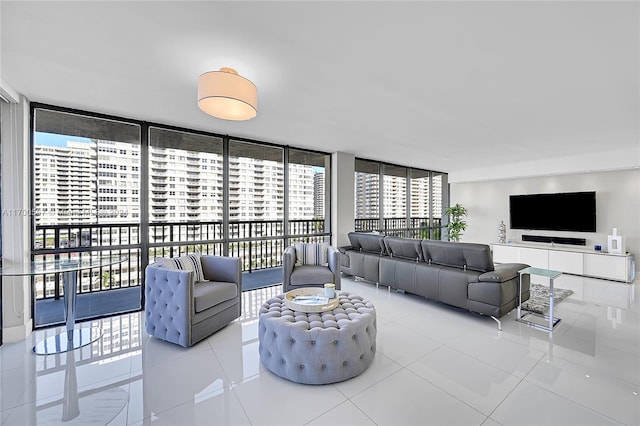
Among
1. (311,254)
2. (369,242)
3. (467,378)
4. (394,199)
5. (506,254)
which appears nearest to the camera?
(467,378)

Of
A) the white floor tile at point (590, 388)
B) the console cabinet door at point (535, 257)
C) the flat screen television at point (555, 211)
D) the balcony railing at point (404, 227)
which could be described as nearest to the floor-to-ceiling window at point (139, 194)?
the balcony railing at point (404, 227)

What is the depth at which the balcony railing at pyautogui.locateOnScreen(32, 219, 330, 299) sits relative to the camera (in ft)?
10.4

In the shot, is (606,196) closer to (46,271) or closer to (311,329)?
(311,329)

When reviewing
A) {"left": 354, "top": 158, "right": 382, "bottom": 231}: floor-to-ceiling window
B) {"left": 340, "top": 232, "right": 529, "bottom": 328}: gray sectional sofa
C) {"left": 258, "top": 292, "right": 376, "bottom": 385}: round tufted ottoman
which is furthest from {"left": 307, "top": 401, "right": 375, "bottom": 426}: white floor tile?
{"left": 354, "top": 158, "right": 382, "bottom": 231}: floor-to-ceiling window

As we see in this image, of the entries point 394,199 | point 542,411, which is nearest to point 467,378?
point 542,411

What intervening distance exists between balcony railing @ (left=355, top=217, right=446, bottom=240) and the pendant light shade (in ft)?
14.7

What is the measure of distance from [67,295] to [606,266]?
8446mm

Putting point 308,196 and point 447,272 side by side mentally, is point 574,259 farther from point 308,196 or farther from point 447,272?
point 308,196

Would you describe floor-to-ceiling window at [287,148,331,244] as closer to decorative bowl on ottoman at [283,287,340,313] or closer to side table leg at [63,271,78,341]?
decorative bowl on ottoman at [283,287,340,313]

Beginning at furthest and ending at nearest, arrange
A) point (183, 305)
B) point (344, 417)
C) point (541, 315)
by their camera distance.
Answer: point (541, 315) < point (183, 305) < point (344, 417)

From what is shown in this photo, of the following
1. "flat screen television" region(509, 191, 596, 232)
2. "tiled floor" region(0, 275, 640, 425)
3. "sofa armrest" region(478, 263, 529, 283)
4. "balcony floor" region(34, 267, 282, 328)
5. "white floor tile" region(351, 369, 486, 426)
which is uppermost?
"flat screen television" region(509, 191, 596, 232)

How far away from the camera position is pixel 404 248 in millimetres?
4031

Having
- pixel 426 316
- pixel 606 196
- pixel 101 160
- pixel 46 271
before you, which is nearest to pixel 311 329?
pixel 426 316

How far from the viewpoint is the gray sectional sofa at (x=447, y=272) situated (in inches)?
119
